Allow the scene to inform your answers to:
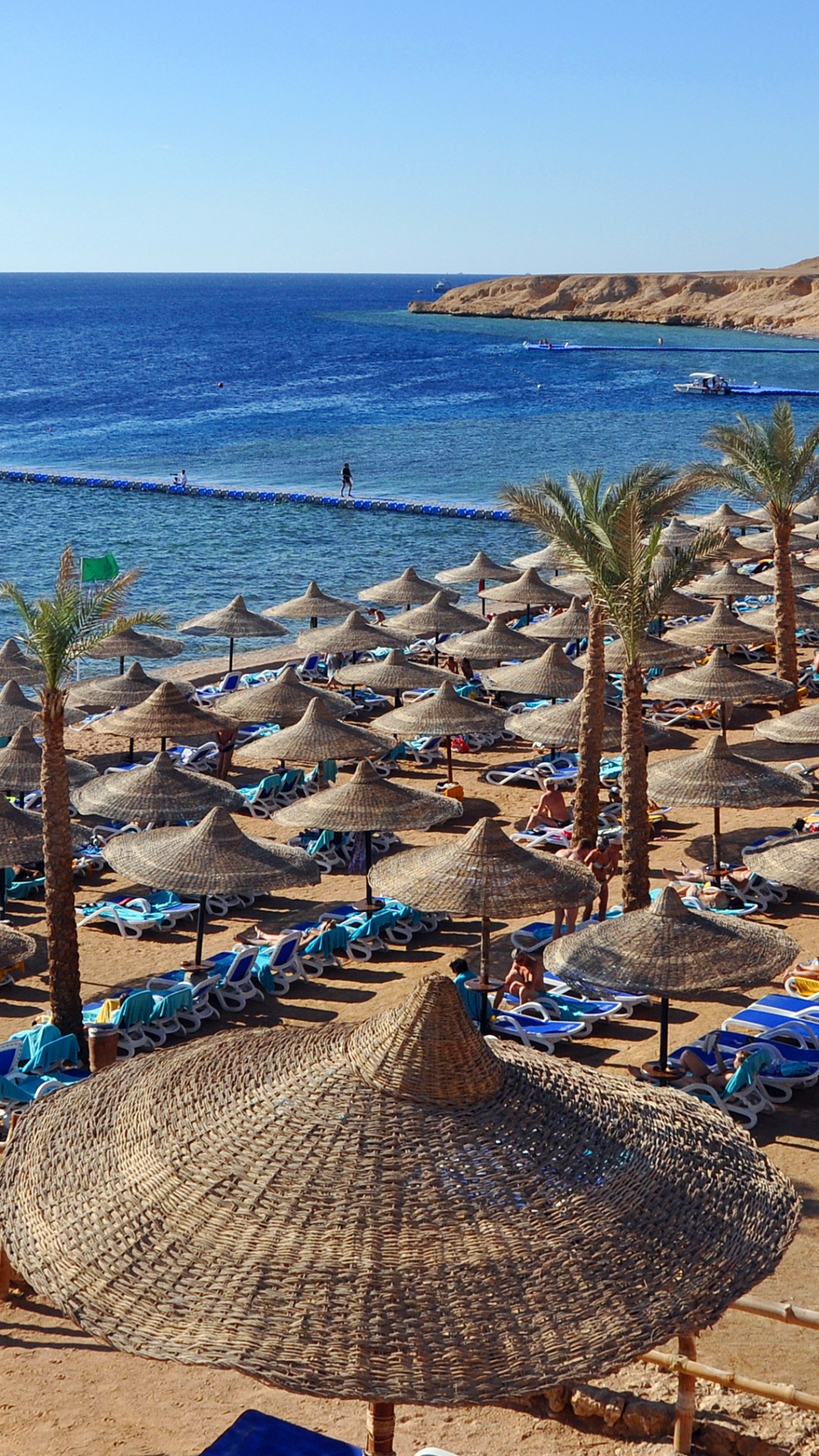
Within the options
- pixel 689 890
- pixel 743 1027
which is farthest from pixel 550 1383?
pixel 689 890

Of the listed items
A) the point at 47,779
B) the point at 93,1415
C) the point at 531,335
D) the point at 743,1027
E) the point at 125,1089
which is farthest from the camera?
the point at 531,335

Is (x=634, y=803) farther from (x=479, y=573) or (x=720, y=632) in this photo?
(x=479, y=573)

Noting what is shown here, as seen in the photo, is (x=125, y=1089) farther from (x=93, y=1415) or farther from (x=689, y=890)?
(x=689, y=890)

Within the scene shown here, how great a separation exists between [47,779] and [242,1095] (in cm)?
766

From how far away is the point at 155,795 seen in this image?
51.0ft

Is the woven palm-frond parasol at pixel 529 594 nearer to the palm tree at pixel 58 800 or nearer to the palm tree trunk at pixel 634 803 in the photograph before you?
the palm tree trunk at pixel 634 803

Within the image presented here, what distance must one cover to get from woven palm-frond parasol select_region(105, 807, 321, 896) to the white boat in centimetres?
8960

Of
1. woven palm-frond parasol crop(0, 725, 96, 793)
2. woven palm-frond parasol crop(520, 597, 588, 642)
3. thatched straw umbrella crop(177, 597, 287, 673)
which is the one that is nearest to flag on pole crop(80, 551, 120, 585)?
thatched straw umbrella crop(177, 597, 287, 673)

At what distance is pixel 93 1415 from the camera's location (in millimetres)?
7277

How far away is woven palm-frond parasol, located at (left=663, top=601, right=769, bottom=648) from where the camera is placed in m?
22.4

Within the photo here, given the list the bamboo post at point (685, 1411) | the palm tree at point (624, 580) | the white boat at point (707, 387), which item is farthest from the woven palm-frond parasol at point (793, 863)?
the white boat at point (707, 387)

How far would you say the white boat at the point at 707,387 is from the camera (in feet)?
325

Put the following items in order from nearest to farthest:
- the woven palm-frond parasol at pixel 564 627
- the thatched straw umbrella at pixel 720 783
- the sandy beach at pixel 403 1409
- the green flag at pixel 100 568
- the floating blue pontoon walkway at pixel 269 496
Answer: the sandy beach at pixel 403 1409 < the thatched straw umbrella at pixel 720 783 < the woven palm-frond parasol at pixel 564 627 < the green flag at pixel 100 568 < the floating blue pontoon walkway at pixel 269 496

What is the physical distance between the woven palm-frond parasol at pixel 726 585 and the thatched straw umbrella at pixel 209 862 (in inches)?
632
